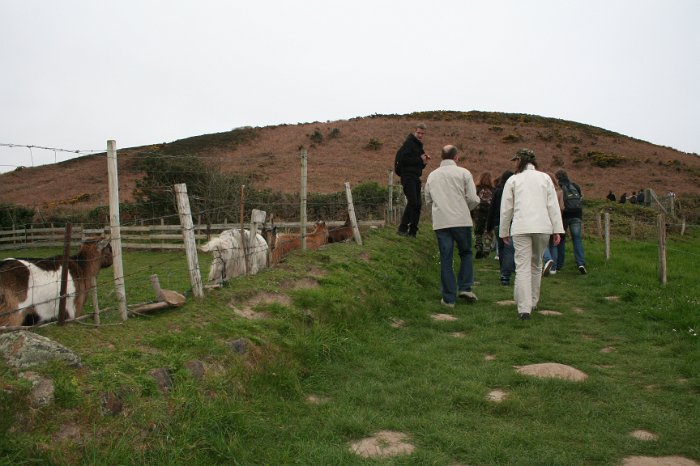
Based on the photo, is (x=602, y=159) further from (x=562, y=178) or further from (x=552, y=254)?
(x=552, y=254)

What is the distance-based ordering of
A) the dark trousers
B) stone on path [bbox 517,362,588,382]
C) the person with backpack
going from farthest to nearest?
the person with backpack → the dark trousers → stone on path [bbox 517,362,588,382]

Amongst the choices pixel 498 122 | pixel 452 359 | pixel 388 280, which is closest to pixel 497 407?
pixel 452 359

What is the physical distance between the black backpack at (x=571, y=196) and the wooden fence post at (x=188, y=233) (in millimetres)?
8204

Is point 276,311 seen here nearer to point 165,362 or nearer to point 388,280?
point 165,362

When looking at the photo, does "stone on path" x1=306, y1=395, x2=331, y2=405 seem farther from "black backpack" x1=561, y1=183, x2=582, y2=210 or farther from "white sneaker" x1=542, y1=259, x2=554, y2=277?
"black backpack" x1=561, y1=183, x2=582, y2=210

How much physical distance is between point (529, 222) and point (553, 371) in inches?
110

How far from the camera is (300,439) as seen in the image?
4.09 meters

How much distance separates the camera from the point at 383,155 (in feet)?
174

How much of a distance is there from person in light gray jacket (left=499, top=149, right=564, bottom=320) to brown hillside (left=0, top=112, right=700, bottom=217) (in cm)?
2868

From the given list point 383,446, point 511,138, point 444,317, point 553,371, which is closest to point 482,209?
point 444,317

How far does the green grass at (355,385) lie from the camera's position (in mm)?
3637

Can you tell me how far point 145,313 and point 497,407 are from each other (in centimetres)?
347

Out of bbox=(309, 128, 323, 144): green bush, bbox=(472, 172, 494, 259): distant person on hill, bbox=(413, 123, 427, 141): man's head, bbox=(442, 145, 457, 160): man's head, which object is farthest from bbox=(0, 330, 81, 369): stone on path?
bbox=(309, 128, 323, 144): green bush

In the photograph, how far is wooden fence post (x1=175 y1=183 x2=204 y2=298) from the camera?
20.4ft
